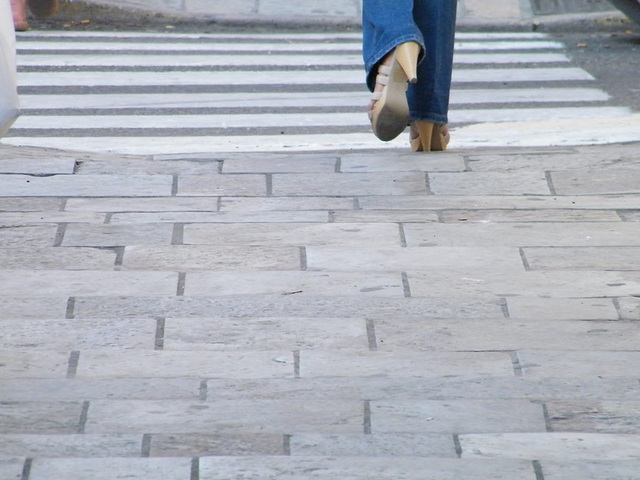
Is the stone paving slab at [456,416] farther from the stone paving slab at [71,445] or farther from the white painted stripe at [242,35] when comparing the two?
the white painted stripe at [242,35]

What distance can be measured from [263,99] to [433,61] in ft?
8.71

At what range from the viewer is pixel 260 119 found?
660 cm

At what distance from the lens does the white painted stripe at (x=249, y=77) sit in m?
7.61

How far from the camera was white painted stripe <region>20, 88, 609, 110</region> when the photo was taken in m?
6.95

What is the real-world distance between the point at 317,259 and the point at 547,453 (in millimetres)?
1272

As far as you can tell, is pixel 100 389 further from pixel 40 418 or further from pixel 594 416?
pixel 594 416

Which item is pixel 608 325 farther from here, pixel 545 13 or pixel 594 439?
pixel 545 13

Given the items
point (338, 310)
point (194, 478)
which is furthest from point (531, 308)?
point (194, 478)

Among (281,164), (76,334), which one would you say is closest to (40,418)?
(76,334)

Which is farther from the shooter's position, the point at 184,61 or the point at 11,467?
the point at 184,61

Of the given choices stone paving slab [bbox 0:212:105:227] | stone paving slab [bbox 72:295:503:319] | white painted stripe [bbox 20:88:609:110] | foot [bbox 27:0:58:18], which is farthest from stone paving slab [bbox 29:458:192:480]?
white painted stripe [bbox 20:88:609:110]

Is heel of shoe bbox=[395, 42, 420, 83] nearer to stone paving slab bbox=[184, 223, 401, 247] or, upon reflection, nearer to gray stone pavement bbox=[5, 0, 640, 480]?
gray stone pavement bbox=[5, 0, 640, 480]

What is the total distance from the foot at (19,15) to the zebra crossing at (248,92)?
97 millimetres

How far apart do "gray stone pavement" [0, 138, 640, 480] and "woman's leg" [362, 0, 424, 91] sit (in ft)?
1.33
